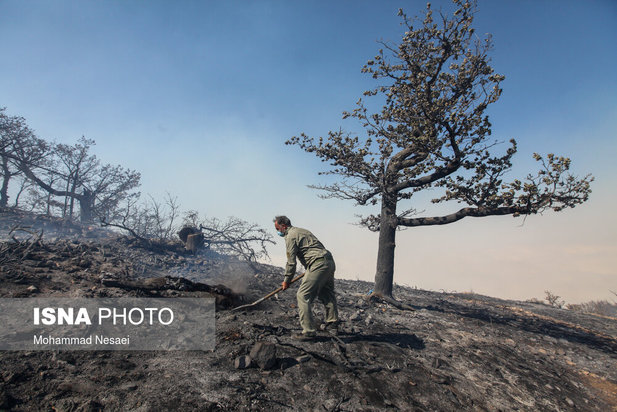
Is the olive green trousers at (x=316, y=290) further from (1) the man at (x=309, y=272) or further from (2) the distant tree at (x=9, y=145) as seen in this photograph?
(2) the distant tree at (x=9, y=145)

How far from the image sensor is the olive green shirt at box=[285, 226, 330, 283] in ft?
17.2

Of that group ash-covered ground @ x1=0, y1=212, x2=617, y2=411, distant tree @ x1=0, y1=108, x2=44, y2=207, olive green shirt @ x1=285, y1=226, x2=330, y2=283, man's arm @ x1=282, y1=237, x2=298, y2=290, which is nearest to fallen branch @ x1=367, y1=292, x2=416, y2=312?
ash-covered ground @ x1=0, y1=212, x2=617, y2=411

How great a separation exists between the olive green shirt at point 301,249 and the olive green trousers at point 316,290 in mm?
117

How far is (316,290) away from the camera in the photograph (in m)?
5.12

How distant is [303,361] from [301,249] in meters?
1.80

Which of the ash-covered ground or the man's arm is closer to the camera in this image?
the ash-covered ground

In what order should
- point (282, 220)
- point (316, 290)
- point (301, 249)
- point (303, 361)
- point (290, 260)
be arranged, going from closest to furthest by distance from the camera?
point (303, 361), point (316, 290), point (290, 260), point (301, 249), point (282, 220)

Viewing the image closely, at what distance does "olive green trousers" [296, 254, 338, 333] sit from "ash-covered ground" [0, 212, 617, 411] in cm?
35

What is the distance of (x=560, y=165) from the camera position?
19.2 feet

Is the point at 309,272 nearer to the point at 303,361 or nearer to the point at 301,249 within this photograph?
the point at 301,249

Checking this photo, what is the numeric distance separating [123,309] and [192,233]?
6.45 metres

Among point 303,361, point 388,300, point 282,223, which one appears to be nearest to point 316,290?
point 303,361

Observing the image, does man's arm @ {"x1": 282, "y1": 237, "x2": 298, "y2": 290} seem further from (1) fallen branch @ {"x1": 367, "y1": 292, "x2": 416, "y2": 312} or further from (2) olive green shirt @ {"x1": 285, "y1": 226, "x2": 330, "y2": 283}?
(1) fallen branch @ {"x1": 367, "y1": 292, "x2": 416, "y2": 312}

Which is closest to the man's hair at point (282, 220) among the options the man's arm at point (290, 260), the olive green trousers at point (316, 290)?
the man's arm at point (290, 260)
